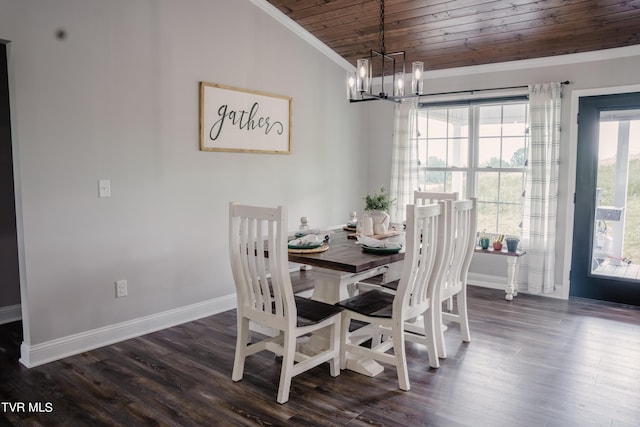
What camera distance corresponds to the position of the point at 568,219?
14.8ft

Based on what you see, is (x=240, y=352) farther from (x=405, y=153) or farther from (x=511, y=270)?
(x=405, y=153)

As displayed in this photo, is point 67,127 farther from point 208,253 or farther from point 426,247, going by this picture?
point 426,247

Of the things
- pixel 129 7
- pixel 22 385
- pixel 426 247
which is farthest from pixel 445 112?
pixel 22 385

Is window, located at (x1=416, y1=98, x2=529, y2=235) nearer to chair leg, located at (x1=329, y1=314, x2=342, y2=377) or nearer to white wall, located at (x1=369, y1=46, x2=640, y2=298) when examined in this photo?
white wall, located at (x1=369, y1=46, x2=640, y2=298)

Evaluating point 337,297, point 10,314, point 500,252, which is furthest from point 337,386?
point 10,314

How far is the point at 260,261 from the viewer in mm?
2508

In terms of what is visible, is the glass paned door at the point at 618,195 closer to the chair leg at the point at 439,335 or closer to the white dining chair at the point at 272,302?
the chair leg at the point at 439,335

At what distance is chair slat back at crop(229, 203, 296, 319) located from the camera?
2.42m

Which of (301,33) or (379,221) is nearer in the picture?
(379,221)

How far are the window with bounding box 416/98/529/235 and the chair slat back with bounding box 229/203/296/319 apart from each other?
3.14 meters

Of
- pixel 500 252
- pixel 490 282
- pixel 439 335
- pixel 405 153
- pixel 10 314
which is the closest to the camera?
pixel 439 335

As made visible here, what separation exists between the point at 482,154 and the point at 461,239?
214 centimetres

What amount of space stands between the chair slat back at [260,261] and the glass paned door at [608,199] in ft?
10.8

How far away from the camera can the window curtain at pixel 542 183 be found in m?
4.43
